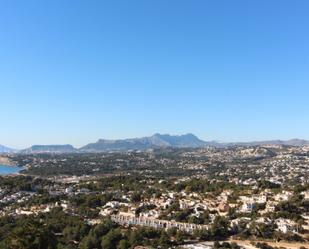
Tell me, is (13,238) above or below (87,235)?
above

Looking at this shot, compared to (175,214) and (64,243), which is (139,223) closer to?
(175,214)

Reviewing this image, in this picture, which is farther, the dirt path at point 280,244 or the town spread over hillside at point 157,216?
the dirt path at point 280,244

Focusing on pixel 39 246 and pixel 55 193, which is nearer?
pixel 39 246

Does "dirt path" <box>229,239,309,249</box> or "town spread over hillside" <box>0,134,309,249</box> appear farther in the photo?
"dirt path" <box>229,239,309,249</box>

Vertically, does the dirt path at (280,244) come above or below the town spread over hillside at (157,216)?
below

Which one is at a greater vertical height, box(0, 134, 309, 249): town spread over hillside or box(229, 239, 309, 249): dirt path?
box(0, 134, 309, 249): town spread over hillside

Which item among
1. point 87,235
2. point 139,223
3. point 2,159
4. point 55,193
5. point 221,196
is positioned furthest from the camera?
point 2,159

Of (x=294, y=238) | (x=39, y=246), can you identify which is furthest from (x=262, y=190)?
(x=39, y=246)

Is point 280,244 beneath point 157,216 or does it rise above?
beneath

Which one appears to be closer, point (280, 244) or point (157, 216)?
point (280, 244)

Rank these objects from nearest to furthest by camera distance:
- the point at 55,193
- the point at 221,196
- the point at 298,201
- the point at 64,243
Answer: the point at 64,243 < the point at 298,201 < the point at 221,196 < the point at 55,193
